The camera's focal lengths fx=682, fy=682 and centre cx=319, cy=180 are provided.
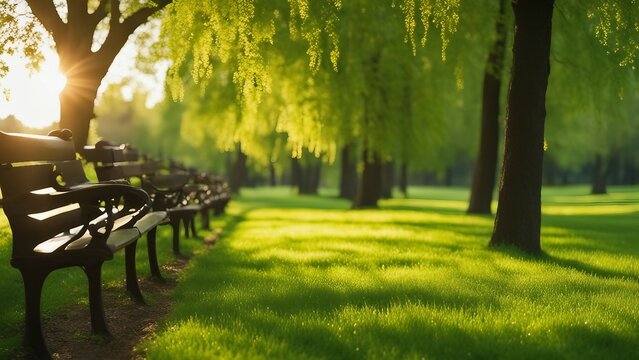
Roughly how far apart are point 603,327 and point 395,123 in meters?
15.3

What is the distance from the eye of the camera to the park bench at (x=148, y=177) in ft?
23.1

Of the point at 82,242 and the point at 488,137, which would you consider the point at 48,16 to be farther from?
the point at 488,137

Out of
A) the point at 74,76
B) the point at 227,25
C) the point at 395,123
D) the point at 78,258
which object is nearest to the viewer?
the point at 78,258

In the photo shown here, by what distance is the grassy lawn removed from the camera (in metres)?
4.57

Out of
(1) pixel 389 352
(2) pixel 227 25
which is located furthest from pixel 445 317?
(2) pixel 227 25

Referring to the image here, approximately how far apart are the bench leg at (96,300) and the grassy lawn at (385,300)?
474 mm

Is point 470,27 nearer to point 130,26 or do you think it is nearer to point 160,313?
point 130,26

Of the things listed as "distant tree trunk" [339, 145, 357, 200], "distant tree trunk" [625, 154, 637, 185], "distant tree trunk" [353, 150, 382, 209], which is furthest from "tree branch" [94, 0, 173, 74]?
"distant tree trunk" [625, 154, 637, 185]

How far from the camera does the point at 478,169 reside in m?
18.1

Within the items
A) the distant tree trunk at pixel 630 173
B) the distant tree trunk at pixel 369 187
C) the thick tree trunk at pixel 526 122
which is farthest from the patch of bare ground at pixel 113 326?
the distant tree trunk at pixel 630 173

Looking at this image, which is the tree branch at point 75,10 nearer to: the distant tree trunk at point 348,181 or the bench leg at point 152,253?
the bench leg at point 152,253

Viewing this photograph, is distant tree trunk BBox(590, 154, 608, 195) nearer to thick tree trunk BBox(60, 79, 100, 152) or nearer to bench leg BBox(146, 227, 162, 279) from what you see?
thick tree trunk BBox(60, 79, 100, 152)

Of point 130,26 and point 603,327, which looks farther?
point 130,26

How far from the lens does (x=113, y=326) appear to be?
5.63 metres
